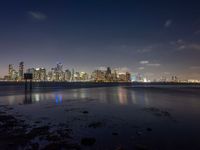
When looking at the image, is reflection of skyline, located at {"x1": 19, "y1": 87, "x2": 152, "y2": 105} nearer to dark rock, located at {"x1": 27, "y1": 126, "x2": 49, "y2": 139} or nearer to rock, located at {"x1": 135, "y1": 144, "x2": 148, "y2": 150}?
dark rock, located at {"x1": 27, "y1": 126, "x2": 49, "y2": 139}

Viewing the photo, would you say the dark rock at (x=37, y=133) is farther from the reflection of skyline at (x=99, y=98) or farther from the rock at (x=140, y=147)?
the reflection of skyline at (x=99, y=98)

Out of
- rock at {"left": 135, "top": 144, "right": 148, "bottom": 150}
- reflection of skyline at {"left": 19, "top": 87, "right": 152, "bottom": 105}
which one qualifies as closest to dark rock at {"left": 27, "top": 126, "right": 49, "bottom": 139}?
rock at {"left": 135, "top": 144, "right": 148, "bottom": 150}

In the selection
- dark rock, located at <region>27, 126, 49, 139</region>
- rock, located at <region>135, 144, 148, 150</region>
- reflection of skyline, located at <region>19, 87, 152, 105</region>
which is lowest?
reflection of skyline, located at <region>19, 87, 152, 105</region>

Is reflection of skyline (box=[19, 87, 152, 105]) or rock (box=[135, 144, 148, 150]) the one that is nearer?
rock (box=[135, 144, 148, 150])

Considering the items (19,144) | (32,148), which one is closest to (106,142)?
(32,148)

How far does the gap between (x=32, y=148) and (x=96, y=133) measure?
596 cm

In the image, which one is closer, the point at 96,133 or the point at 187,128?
the point at 96,133

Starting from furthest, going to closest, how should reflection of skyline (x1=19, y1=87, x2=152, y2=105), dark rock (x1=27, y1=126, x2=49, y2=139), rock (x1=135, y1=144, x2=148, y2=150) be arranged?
reflection of skyline (x1=19, y1=87, x2=152, y2=105), dark rock (x1=27, y1=126, x2=49, y2=139), rock (x1=135, y1=144, x2=148, y2=150)

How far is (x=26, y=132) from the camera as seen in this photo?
1377 cm

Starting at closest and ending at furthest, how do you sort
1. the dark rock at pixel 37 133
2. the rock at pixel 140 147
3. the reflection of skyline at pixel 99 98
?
the rock at pixel 140 147
the dark rock at pixel 37 133
the reflection of skyline at pixel 99 98

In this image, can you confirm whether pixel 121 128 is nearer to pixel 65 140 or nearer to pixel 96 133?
pixel 96 133

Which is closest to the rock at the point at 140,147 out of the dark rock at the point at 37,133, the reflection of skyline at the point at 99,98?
the dark rock at the point at 37,133

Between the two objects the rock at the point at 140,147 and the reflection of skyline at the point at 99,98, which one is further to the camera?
the reflection of skyline at the point at 99,98

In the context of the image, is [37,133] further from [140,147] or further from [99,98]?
[99,98]
